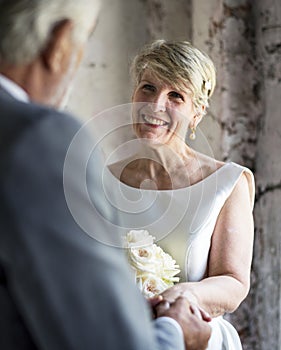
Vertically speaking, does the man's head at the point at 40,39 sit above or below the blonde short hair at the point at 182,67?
below

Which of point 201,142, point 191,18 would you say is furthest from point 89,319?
point 191,18

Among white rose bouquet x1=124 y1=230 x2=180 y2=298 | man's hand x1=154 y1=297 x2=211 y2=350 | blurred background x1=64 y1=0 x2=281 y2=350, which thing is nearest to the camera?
man's hand x1=154 y1=297 x2=211 y2=350

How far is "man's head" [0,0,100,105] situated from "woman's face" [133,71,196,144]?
106 cm

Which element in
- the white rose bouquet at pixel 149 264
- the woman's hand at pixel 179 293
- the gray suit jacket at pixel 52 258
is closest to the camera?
the gray suit jacket at pixel 52 258

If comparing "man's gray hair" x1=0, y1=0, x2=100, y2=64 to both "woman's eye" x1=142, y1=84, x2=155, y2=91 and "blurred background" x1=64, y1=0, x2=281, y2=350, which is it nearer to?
"woman's eye" x1=142, y1=84, x2=155, y2=91

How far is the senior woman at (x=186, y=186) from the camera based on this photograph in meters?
2.03

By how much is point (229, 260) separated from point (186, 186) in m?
0.31

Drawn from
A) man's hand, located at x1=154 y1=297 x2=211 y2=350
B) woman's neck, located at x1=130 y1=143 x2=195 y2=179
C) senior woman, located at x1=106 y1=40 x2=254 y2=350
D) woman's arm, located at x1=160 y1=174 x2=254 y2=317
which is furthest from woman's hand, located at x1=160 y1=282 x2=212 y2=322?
woman's neck, located at x1=130 y1=143 x2=195 y2=179

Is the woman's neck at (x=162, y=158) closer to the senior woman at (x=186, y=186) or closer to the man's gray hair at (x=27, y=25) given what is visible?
the senior woman at (x=186, y=186)

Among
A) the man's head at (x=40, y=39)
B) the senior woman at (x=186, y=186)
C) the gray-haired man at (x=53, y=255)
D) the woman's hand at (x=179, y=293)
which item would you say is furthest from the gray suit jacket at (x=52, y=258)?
the senior woman at (x=186, y=186)

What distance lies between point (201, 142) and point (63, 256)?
1.98 metres

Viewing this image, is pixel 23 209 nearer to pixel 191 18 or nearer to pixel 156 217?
pixel 156 217

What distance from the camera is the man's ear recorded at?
1063 mm

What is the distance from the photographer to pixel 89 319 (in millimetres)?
949
